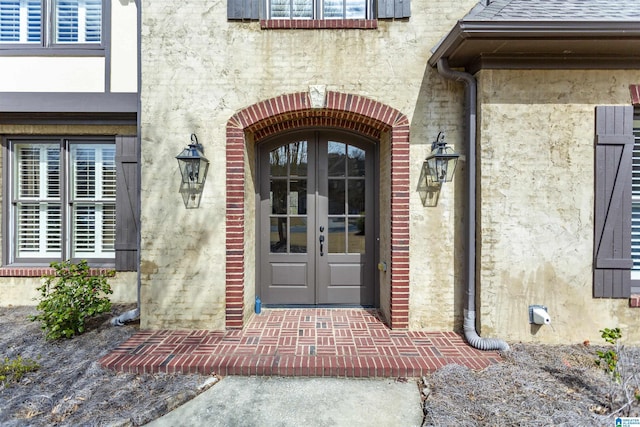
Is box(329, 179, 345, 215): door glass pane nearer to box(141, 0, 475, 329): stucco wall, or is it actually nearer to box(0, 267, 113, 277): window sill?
box(141, 0, 475, 329): stucco wall

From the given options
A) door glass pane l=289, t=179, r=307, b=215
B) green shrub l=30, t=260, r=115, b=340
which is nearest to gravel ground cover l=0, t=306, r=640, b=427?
green shrub l=30, t=260, r=115, b=340

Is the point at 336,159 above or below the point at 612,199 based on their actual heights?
above

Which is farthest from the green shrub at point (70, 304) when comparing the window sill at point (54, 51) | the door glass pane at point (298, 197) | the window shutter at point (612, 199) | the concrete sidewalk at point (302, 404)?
the window shutter at point (612, 199)

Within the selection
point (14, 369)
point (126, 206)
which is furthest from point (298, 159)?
point (14, 369)

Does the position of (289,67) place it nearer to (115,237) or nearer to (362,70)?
(362,70)

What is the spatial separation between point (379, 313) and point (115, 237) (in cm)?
411

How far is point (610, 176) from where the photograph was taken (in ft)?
12.2

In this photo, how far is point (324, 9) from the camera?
4293 mm

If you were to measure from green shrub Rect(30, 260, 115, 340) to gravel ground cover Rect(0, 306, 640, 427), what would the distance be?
1.06ft

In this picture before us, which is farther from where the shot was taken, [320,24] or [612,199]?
[320,24]

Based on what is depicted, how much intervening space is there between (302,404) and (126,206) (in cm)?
393

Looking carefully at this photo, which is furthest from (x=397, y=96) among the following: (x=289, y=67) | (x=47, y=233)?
(x=47, y=233)

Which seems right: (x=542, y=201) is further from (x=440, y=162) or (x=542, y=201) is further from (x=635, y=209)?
(x=635, y=209)

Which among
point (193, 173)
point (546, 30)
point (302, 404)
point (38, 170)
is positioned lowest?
point (302, 404)
